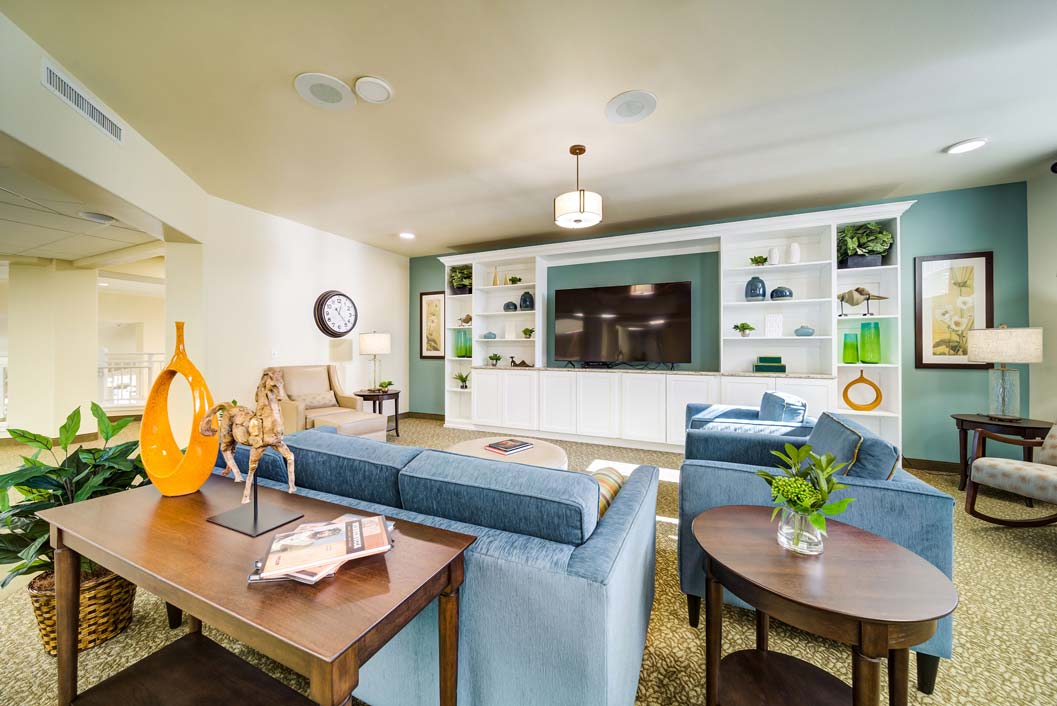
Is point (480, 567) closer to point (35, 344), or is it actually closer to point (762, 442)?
point (762, 442)

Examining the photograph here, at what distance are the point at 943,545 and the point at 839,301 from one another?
10.9 feet

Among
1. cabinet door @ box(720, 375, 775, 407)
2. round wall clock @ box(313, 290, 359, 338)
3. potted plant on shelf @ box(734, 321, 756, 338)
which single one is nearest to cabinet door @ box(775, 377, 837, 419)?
cabinet door @ box(720, 375, 775, 407)

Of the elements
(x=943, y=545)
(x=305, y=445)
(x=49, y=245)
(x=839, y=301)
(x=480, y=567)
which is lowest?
(x=943, y=545)

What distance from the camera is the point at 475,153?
3.03 m

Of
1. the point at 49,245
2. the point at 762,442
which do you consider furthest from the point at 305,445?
the point at 49,245

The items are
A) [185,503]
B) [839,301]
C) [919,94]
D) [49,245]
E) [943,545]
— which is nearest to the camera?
[185,503]

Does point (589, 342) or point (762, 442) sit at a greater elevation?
point (589, 342)

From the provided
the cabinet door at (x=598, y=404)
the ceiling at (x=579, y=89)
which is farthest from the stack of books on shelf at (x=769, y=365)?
the ceiling at (x=579, y=89)

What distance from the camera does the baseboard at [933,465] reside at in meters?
3.71

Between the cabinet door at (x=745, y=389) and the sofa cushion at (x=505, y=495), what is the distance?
3.44 m

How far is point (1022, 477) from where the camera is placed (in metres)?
2.36

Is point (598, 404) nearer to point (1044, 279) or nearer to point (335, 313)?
point (335, 313)

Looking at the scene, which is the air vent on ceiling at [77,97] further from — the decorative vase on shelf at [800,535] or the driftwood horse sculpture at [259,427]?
the decorative vase on shelf at [800,535]

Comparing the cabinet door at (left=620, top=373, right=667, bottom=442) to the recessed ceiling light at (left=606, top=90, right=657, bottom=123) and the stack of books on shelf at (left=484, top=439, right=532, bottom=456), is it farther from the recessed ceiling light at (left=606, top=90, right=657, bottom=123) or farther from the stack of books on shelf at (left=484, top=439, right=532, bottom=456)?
the recessed ceiling light at (left=606, top=90, right=657, bottom=123)
